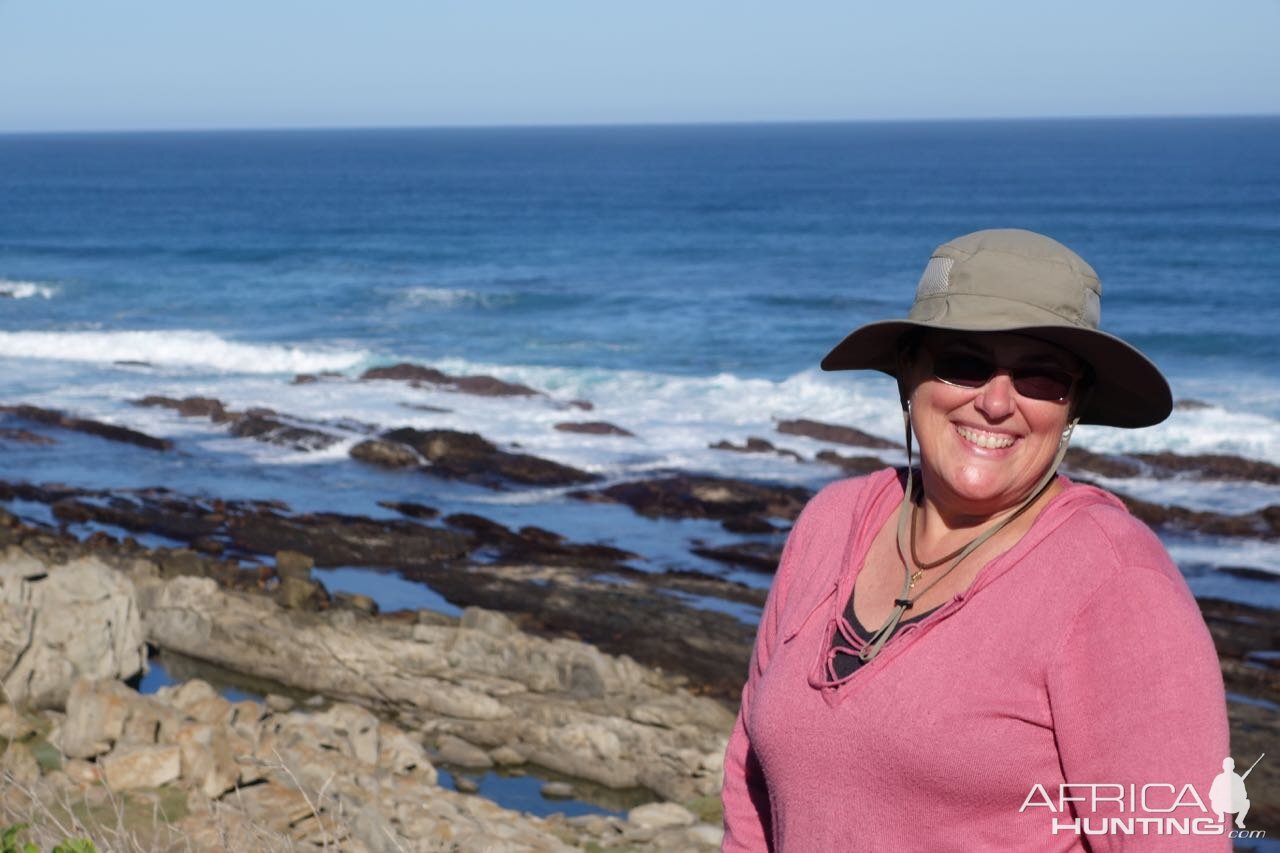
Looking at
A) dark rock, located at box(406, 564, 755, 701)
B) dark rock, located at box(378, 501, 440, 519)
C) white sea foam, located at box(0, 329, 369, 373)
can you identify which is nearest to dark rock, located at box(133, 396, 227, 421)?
white sea foam, located at box(0, 329, 369, 373)

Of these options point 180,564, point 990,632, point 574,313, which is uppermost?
point 990,632

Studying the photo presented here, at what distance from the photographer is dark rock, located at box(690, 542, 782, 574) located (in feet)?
56.9

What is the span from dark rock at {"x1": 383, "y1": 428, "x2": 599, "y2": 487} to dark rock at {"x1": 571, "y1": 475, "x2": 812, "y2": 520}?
39.1 inches

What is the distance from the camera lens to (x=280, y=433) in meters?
24.2

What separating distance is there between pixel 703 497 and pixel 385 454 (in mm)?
5714

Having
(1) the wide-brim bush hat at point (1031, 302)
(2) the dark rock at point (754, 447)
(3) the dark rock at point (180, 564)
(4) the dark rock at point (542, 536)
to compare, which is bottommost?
(4) the dark rock at point (542, 536)

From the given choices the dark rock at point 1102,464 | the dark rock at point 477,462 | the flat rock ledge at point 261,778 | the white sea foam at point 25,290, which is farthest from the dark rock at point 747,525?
the white sea foam at point 25,290

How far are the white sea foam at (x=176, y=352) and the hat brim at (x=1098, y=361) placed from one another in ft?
104

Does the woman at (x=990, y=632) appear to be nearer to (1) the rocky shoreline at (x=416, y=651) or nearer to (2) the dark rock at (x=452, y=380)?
(1) the rocky shoreline at (x=416, y=651)

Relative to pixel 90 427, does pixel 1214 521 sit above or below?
above

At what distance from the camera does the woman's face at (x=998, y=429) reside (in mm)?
2217

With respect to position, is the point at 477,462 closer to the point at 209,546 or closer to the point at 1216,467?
the point at 209,546

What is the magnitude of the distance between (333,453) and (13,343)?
17083 mm

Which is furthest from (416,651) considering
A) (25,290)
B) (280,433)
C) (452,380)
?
(25,290)
